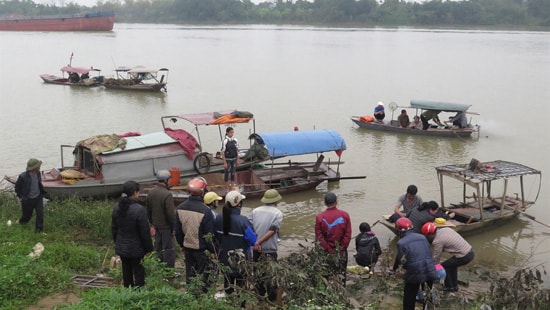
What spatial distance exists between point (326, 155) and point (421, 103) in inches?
212

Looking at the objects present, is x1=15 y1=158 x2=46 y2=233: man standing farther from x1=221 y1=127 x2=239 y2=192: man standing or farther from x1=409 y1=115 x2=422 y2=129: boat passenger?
x1=409 y1=115 x2=422 y2=129: boat passenger

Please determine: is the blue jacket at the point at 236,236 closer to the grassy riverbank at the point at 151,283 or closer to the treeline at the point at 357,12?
the grassy riverbank at the point at 151,283

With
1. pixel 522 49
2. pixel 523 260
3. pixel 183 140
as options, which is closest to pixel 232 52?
pixel 522 49

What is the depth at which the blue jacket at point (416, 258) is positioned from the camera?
257 inches

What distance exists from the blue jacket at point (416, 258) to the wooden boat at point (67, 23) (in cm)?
8033

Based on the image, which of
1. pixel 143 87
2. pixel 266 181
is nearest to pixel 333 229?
pixel 266 181

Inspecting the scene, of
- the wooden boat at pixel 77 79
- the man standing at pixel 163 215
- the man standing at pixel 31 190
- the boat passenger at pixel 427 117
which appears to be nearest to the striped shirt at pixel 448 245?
the man standing at pixel 163 215

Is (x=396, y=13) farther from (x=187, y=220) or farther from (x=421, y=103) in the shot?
(x=187, y=220)

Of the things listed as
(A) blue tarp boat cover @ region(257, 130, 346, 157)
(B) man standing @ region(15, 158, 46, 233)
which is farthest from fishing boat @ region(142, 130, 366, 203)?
(B) man standing @ region(15, 158, 46, 233)

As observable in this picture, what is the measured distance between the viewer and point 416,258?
653cm

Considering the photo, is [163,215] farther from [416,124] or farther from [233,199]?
[416,124]

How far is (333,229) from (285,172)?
765 centimetres

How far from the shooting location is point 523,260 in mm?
10930

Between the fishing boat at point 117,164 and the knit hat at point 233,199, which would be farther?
the fishing boat at point 117,164
